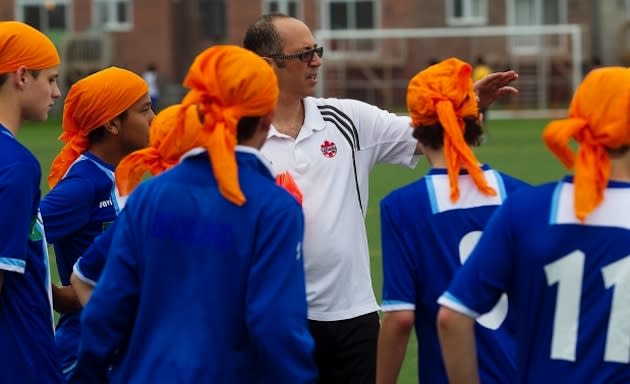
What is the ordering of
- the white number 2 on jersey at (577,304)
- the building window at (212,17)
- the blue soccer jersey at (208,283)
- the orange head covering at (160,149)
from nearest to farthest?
the white number 2 on jersey at (577,304) → the blue soccer jersey at (208,283) → the orange head covering at (160,149) → the building window at (212,17)

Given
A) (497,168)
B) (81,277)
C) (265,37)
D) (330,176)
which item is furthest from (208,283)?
(497,168)

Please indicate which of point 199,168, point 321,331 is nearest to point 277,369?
point 199,168

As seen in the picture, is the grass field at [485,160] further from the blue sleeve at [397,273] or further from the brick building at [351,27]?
the brick building at [351,27]

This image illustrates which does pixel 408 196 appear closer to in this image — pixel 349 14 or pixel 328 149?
pixel 328 149

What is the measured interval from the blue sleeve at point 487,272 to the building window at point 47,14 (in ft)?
157

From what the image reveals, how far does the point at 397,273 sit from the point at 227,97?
92 centimetres

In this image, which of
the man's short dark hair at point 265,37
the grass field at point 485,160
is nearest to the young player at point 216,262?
the man's short dark hair at point 265,37

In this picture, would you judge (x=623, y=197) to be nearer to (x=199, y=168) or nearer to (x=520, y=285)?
(x=520, y=285)

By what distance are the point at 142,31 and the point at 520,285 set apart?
154 feet

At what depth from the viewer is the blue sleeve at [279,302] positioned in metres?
3.70

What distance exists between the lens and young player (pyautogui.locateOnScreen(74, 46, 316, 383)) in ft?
12.3

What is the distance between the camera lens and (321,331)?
528 cm

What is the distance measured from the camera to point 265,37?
216 inches

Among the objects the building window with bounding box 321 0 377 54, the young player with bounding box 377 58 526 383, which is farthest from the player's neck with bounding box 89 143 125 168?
the building window with bounding box 321 0 377 54
